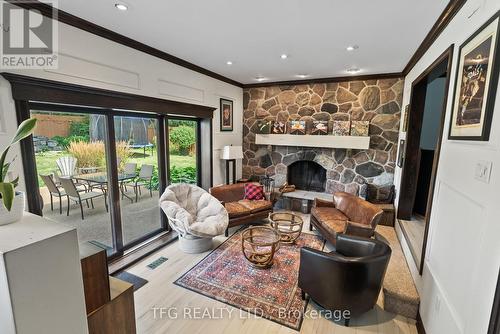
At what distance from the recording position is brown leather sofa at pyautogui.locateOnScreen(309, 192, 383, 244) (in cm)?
326

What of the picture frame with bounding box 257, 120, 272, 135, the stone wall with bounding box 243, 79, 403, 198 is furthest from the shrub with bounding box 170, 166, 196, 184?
the picture frame with bounding box 257, 120, 272, 135

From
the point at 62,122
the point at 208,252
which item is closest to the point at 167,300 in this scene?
the point at 208,252

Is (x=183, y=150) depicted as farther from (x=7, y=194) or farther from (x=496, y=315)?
(x=496, y=315)

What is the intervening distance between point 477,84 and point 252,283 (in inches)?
108

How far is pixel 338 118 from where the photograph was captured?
494 centimetres

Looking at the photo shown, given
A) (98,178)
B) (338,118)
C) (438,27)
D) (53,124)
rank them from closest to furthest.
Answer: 1. (438,27)
2. (53,124)
3. (98,178)
4. (338,118)

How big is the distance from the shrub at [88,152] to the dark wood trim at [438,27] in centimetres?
390

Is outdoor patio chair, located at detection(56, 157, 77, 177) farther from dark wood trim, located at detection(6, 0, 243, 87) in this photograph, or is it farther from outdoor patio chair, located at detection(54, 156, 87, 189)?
dark wood trim, located at detection(6, 0, 243, 87)

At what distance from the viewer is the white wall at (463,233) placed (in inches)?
50.3

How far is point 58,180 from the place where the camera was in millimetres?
2664

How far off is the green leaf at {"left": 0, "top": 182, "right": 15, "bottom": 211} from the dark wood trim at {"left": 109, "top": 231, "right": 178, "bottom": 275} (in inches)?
86.9

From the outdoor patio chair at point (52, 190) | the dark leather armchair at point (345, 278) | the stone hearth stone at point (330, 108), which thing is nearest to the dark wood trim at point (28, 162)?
the outdoor patio chair at point (52, 190)

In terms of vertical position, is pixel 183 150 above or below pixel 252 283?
above

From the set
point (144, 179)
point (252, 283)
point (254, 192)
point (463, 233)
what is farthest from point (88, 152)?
point (463, 233)
